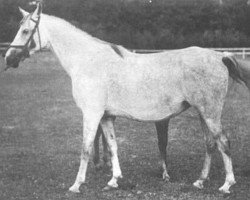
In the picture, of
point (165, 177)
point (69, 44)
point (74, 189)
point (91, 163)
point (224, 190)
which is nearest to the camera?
point (224, 190)

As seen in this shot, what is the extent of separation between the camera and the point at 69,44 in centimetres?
854

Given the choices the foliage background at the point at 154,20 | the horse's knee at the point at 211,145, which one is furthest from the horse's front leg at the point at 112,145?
the foliage background at the point at 154,20

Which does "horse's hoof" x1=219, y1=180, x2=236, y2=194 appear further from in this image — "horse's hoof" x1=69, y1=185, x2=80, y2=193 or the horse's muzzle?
the horse's muzzle

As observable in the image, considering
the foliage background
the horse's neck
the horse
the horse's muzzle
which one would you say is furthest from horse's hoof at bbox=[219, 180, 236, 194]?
the foliage background

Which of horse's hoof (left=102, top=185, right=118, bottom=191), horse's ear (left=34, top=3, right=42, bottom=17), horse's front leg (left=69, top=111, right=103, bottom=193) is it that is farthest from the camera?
horse's ear (left=34, top=3, right=42, bottom=17)

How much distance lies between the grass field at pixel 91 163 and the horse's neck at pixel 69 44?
211 centimetres

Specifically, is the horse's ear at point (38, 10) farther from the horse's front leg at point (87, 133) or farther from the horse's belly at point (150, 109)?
the horse's belly at point (150, 109)

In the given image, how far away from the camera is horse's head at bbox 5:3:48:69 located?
846 cm

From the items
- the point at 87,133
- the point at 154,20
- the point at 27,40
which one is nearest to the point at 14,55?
the point at 27,40

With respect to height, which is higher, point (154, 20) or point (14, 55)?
point (14, 55)

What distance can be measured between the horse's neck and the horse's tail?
220 centimetres

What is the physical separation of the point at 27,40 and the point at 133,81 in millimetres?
2008

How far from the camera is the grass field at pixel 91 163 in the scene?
8.14 metres

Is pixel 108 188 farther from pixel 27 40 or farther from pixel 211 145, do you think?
pixel 27 40
